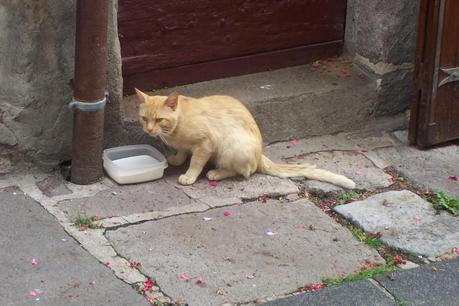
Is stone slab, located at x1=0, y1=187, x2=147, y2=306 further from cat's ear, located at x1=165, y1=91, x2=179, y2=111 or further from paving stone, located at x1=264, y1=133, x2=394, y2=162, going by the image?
paving stone, located at x1=264, y1=133, x2=394, y2=162

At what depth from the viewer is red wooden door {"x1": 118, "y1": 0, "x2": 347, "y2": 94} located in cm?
584

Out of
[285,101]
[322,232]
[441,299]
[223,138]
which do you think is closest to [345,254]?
[322,232]

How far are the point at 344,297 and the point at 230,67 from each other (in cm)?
219

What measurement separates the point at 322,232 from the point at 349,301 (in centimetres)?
70

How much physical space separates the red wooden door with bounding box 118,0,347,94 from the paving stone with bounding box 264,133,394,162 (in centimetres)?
56

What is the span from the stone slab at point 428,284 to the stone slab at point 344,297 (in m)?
0.08

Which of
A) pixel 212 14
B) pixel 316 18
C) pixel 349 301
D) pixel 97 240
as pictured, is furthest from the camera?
pixel 316 18

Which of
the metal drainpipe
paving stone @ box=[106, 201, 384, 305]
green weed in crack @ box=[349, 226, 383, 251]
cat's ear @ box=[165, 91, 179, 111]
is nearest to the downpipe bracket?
the metal drainpipe

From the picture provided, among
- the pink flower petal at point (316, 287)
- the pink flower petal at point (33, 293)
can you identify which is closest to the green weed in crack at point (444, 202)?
the pink flower petal at point (316, 287)

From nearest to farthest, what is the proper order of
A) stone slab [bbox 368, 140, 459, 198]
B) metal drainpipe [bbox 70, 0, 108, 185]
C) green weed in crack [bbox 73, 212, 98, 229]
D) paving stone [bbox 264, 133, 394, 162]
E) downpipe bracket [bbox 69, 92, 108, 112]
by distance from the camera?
1. green weed in crack [bbox 73, 212, 98, 229]
2. metal drainpipe [bbox 70, 0, 108, 185]
3. downpipe bracket [bbox 69, 92, 108, 112]
4. stone slab [bbox 368, 140, 459, 198]
5. paving stone [bbox 264, 133, 394, 162]

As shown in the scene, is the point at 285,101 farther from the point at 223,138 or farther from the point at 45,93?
the point at 45,93

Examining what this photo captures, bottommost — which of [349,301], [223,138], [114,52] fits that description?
[349,301]

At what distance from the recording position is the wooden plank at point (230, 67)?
595cm

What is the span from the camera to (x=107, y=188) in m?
5.41
